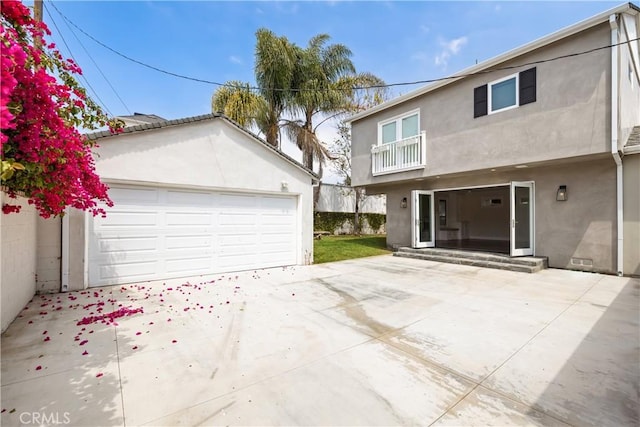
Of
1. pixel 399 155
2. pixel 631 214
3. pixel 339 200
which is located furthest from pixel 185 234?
pixel 339 200

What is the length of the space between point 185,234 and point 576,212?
1101 cm

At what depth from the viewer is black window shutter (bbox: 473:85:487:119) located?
9094mm

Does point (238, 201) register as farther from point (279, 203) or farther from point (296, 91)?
point (296, 91)

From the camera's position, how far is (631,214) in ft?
24.0

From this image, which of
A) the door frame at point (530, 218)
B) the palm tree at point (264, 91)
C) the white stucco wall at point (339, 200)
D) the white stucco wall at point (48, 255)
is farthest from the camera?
the white stucco wall at point (339, 200)

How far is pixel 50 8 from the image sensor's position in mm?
6504

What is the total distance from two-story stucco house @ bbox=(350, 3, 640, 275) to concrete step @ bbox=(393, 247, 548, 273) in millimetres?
437

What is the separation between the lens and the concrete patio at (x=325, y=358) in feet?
7.88

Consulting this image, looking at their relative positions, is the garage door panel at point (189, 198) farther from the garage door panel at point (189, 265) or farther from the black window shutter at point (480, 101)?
the black window shutter at point (480, 101)

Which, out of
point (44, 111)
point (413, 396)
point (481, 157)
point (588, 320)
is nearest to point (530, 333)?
point (588, 320)

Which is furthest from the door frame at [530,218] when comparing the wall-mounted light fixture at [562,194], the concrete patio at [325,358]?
the concrete patio at [325,358]

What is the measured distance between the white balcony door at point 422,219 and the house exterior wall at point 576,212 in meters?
2.61

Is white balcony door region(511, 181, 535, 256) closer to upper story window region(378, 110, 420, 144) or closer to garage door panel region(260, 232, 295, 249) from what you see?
upper story window region(378, 110, 420, 144)

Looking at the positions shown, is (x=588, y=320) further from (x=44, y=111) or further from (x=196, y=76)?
(x=196, y=76)
